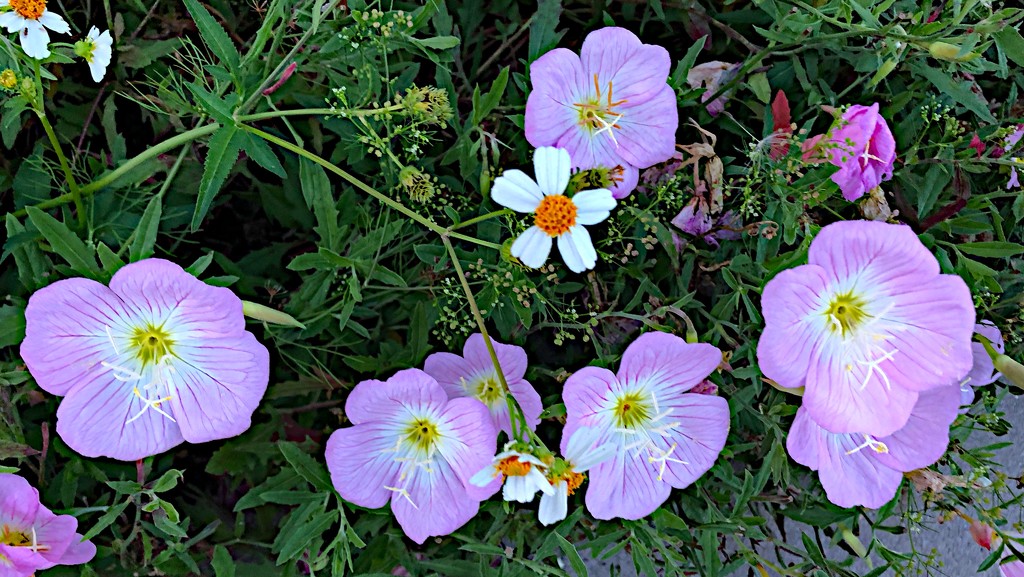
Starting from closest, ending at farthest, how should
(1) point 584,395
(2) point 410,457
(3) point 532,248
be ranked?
1. (3) point 532,248
2. (1) point 584,395
3. (2) point 410,457

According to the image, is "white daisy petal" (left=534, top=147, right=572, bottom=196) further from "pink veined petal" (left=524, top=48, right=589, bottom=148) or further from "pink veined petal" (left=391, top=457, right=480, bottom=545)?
"pink veined petal" (left=391, top=457, right=480, bottom=545)

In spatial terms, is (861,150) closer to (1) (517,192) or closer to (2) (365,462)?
(1) (517,192)

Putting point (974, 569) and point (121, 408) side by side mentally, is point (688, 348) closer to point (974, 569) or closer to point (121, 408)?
point (121, 408)

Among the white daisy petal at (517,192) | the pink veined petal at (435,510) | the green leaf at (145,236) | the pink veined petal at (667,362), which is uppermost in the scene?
the green leaf at (145,236)

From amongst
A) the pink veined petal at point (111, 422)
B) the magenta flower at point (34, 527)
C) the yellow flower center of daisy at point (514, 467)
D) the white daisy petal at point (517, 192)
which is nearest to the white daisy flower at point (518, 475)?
the yellow flower center of daisy at point (514, 467)

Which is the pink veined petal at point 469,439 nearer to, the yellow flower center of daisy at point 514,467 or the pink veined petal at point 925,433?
the yellow flower center of daisy at point 514,467

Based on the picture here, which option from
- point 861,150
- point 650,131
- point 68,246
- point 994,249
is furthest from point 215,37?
point 994,249
